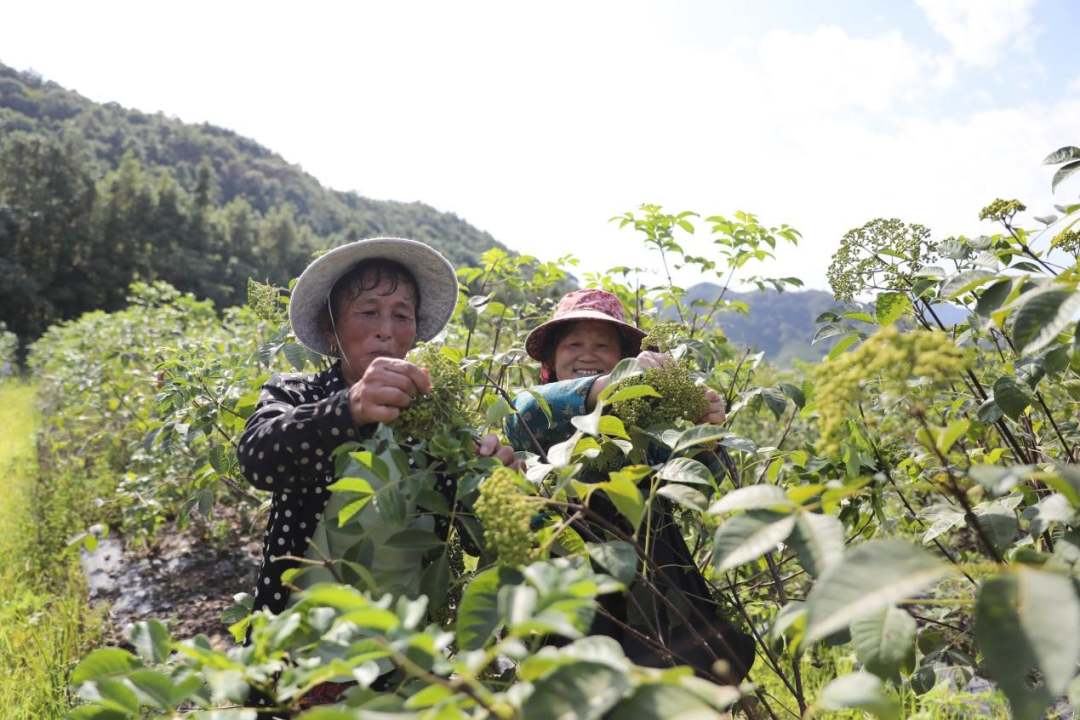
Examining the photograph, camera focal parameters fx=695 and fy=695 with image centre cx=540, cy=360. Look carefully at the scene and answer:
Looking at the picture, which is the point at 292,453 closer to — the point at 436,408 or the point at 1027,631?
the point at 436,408

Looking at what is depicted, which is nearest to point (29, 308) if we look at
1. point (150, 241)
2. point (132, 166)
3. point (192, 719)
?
point (150, 241)

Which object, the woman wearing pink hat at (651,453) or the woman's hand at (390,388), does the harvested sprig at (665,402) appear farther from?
the woman's hand at (390,388)

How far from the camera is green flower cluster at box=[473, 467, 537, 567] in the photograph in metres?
0.81

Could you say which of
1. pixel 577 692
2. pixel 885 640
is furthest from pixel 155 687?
pixel 885 640

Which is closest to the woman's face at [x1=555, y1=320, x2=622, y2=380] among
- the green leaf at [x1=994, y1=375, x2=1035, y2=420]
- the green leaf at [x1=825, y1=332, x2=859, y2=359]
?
the green leaf at [x1=825, y1=332, x2=859, y2=359]

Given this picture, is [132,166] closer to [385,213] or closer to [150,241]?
[150,241]

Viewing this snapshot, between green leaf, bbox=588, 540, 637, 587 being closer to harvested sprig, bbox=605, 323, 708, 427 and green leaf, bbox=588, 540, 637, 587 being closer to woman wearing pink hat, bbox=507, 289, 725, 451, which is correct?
harvested sprig, bbox=605, 323, 708, 427

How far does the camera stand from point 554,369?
2.12 metres

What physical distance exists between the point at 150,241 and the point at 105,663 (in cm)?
3481

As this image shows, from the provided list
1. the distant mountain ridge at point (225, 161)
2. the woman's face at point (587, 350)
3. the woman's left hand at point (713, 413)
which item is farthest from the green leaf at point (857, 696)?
the distant mountain ridge at point (225, 161)

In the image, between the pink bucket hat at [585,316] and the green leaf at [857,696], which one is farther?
the pink bucket hat at [585,316]

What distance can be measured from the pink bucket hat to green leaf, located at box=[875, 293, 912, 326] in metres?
0.80

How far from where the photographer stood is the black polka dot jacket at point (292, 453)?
1293 millimetres

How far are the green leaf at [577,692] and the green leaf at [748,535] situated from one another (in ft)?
0.57
